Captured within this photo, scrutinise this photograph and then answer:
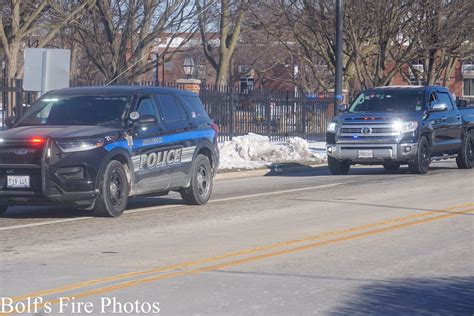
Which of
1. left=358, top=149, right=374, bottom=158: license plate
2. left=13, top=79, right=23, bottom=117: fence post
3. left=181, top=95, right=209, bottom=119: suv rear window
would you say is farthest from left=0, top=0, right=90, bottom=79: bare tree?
left=181, top=95, right=209, bottom=119: suv rear window

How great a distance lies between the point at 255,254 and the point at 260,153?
14071 millimetres

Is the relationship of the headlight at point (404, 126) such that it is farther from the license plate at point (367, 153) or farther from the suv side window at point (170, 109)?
the suv side window at point (170, 109)

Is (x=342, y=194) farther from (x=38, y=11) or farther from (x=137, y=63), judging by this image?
(x=137, y=63)

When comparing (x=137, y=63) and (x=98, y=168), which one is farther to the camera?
(x=137, y=63)

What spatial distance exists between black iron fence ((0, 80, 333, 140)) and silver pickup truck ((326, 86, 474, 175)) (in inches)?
330

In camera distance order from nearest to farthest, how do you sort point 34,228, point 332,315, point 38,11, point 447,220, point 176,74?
point 332,315
point 34,228
point 447,220
point 38,11
point 176,74

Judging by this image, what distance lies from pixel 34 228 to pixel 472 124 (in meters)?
14.2

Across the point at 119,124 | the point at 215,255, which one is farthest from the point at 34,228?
the point at 215,255

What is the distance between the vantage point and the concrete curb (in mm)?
21078

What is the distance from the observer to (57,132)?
1255 centimetres

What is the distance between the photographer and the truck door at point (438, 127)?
21.3 metres

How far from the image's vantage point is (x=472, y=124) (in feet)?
76.6

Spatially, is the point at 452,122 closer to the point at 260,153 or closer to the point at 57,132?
the point at 260,153

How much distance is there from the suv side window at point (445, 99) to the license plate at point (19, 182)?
40.6 feet
